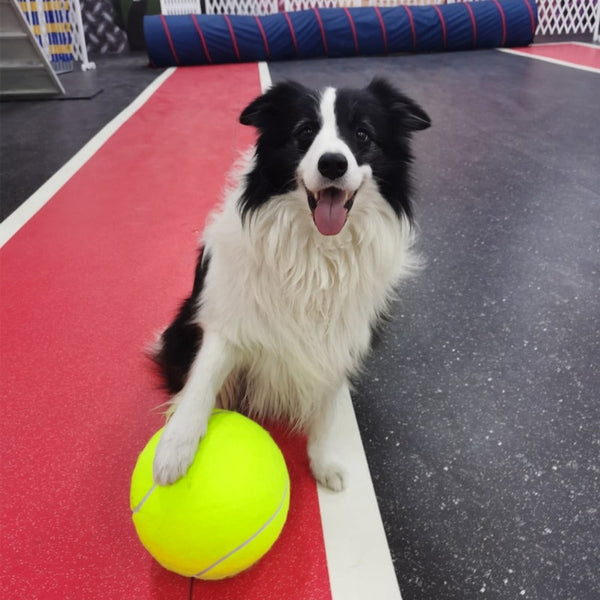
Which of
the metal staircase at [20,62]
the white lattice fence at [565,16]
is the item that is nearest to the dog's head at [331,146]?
the metal staircase at [20,62]

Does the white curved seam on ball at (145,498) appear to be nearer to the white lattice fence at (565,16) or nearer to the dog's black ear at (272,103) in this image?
the dog's black ear at (272,103)

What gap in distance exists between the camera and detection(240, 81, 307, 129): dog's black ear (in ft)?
5.51

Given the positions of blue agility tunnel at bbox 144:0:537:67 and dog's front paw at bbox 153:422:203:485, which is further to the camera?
blue agility tunnel at bbox 144:0:537:67

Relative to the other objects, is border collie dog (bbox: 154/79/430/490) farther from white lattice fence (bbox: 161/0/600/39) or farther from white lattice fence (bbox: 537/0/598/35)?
white lattice fence (bbox: 537/0/598/35)

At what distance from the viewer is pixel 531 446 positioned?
1.80 m

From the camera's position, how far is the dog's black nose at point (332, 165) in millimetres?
1476

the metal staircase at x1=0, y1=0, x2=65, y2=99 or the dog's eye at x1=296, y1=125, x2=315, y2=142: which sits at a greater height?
the dog's eye at x1=296, y1=125, x2=315, y2=142

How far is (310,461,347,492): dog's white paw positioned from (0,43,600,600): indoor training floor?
0.05 m

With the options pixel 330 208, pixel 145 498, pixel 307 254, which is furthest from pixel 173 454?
pixel 330 208

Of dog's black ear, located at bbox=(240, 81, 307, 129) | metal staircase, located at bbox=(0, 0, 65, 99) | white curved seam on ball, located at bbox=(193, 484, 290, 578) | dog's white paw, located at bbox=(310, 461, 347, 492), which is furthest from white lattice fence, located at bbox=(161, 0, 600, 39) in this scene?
white curved seam on ball, located at bbox=(193, 484, 290, 578)

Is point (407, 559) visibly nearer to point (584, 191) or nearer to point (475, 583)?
point (475, 583)

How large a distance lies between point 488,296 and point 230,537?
1838mm

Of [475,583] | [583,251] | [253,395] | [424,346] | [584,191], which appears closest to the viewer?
[475,583]

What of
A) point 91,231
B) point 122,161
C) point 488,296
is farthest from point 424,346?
point 122,161
